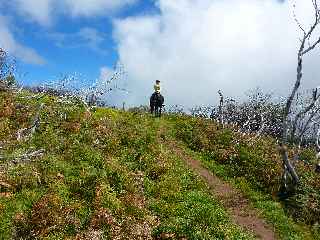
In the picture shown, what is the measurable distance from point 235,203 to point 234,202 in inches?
5.3

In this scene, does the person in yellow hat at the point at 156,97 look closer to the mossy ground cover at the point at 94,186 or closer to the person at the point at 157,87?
the person at the point at 157,87

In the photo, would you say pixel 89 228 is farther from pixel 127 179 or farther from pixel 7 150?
pixel 7 150

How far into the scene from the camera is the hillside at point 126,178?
2584 centimetres

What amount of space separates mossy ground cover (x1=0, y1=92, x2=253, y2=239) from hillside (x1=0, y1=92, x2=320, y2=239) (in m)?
0.05

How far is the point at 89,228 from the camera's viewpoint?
2512 cm

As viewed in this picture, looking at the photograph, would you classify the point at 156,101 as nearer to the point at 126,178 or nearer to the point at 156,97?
the point at 156,97

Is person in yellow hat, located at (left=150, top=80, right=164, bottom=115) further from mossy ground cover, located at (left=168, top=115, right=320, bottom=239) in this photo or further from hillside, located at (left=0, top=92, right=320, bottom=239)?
hillside, located at (left=0, top=92, right=320, bottom=239)

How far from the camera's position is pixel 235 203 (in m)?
32.4

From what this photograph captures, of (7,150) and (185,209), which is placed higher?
(7,150)

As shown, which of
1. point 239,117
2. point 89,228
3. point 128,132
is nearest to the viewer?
point 89,228

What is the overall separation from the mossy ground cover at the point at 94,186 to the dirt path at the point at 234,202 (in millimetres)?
932

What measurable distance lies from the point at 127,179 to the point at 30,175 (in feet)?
15.8

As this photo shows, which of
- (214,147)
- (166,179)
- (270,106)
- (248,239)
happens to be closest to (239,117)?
(270,106)

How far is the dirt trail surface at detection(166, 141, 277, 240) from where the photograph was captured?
29641mm
